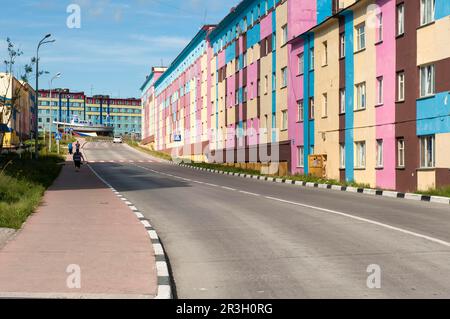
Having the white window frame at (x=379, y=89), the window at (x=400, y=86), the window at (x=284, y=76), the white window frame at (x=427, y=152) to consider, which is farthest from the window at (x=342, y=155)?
the window at (x=284, y=76)

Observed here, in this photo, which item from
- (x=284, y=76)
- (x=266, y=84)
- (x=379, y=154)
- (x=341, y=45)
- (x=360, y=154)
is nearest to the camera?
(x=379, y=154)

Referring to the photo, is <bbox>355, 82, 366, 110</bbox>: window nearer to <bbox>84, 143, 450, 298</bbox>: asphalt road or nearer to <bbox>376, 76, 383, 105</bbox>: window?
<bbox>376, 76, 383, 105</bbox>: window

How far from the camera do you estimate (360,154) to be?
30688 mm

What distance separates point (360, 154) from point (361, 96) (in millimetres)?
2769

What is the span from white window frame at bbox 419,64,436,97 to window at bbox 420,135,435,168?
170cm

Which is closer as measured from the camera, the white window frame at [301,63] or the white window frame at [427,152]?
the white window frame at [427,152]

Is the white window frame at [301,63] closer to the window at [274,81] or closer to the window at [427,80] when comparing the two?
the window at [274,81]

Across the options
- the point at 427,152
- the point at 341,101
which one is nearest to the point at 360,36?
the point at 341,101

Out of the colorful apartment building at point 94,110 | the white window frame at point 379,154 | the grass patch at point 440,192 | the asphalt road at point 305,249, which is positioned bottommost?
the asphalt road at point 305,249

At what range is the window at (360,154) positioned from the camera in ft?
99.4

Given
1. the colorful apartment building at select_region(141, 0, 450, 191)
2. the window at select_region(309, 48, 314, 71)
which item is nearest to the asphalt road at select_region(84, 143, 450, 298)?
the colorful apartment building at select_region(141, 0, 450, 191)

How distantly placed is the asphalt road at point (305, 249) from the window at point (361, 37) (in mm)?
15200

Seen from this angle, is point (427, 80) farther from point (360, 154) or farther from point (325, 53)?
point (325, 53)
